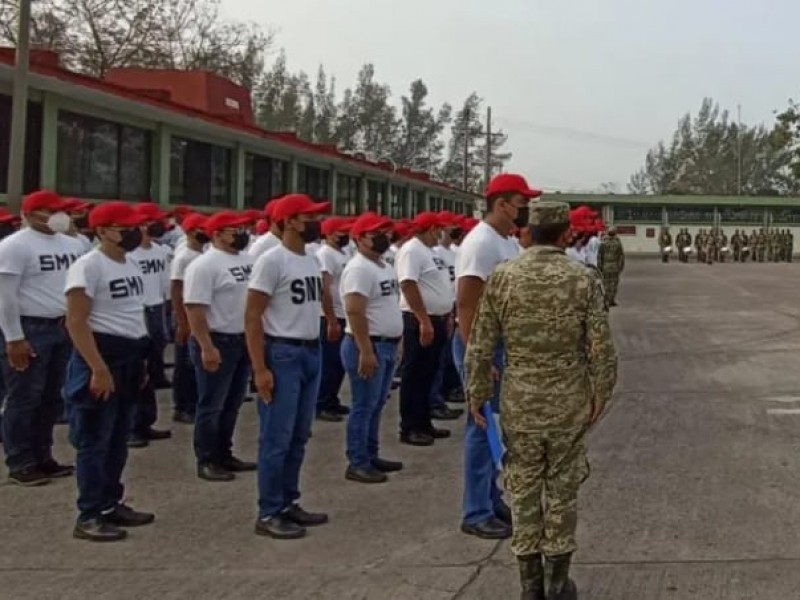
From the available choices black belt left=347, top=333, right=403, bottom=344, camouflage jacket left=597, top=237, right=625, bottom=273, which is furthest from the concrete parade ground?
camouflage jacket left=597, top=237, right=625, bottom=273

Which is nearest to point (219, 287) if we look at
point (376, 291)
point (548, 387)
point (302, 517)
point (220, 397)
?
point (220, 397)

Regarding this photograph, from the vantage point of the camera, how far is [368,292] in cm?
688

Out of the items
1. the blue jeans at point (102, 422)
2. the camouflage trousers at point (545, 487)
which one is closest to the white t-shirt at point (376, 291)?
the blue jeans at point (102, 422)

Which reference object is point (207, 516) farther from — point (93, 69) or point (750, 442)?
point (93, 69)

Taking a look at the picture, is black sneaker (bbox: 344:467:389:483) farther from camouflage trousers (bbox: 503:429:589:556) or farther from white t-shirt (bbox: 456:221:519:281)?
camouflage trousers (bbox: 503:429:589:556)

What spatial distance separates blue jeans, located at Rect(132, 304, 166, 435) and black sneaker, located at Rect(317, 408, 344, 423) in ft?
4.63

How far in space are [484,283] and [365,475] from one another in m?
2.08

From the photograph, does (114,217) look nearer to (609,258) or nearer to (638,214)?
(609,258)

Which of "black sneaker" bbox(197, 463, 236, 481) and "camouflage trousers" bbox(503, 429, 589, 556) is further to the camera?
"black sneaker" bbox(197, 463, 236, 481)

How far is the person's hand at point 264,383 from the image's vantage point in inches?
210

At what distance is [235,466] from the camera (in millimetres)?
6945

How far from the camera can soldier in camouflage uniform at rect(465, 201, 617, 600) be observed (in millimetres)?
4246

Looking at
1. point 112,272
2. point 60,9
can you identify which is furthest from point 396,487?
point 60,9

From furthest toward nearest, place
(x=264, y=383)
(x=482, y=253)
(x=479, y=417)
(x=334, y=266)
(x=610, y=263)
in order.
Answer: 1. (x=610, y=263)
2. (x=334, y=266)
3. (x=264, y=383)
4. (x=482, y=253)
5. (x=479, y=417)
